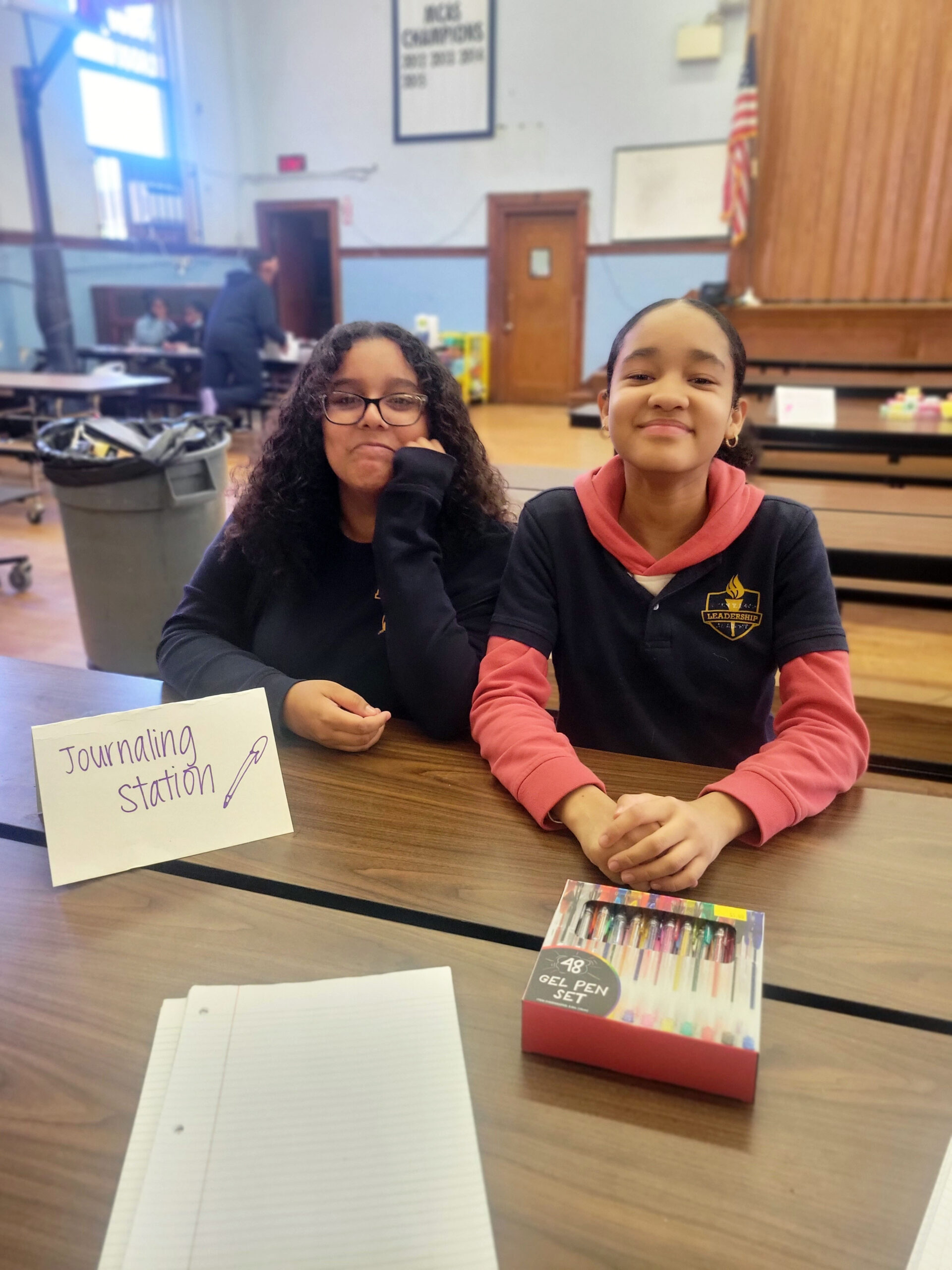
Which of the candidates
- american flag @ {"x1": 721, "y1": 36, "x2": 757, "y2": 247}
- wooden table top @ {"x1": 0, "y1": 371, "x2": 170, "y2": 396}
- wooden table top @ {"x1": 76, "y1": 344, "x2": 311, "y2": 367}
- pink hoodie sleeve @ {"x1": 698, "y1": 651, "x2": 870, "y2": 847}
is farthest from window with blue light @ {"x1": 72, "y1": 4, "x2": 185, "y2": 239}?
pink hoodie sleeve @ {"x1": 698, "y1": 651, "x2": 870, "y2": 847}

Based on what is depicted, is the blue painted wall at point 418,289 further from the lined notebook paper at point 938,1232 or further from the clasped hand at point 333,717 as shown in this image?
the lined notebook paper at point 938,1232

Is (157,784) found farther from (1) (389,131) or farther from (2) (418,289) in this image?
(1) (389,131)

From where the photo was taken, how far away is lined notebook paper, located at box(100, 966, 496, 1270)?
431 millimetres

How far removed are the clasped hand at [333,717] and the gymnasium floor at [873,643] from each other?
544mm

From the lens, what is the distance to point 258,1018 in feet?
1.83

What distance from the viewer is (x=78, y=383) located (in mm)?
4629

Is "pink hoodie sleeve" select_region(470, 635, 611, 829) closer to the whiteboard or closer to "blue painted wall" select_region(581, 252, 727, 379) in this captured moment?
"blue painted wall" select_region(581, 252, 727, 379)

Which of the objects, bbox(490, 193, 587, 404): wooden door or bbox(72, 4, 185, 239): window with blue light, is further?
bbox(490, 193, 587, 404): wooden door

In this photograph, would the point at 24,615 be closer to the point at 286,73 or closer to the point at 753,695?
the point at 753,695

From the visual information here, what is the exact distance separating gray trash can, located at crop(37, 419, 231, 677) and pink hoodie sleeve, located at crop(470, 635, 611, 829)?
1647 mm

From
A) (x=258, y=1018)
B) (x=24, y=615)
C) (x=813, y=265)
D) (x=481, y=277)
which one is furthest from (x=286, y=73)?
(x=258, y=1018)

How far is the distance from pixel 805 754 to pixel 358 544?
2.09ft

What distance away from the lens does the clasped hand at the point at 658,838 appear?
2.23 ft

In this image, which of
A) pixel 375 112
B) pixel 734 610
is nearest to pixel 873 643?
Result: pixel 734 610
